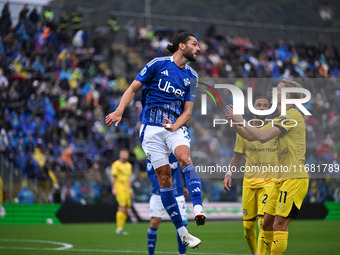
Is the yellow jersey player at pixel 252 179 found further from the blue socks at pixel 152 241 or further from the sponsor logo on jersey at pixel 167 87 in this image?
the sponsor logo on jersey at pixel 167 87

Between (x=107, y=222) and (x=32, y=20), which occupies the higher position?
(x=32, y=20)

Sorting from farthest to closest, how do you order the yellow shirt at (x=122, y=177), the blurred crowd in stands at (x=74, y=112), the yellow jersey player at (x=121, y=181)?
the blurred crowd in stands at (x=74, y=112), the yellow shirt at (x=122, y=177), the yellow jersey player at (x=121, y=181)

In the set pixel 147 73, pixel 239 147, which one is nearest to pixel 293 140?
pixel 239 147

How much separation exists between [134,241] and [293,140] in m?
7.47

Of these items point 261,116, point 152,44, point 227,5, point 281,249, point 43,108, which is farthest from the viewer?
point 227,5

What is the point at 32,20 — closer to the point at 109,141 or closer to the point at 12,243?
the point at 109,141

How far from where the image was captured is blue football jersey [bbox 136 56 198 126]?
8734 millimetres

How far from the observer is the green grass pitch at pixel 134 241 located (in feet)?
42.8

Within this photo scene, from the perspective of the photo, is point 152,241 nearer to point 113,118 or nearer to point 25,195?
point 113,118

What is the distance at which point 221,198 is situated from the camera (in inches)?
917

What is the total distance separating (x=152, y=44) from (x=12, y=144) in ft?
38.3

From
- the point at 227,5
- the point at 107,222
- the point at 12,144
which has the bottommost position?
the point at 107,222

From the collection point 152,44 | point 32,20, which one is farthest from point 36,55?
point 152,44

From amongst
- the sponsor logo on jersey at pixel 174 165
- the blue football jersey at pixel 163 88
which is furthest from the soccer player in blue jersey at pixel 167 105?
the sponsor logo on jersey at pixel 174 165
